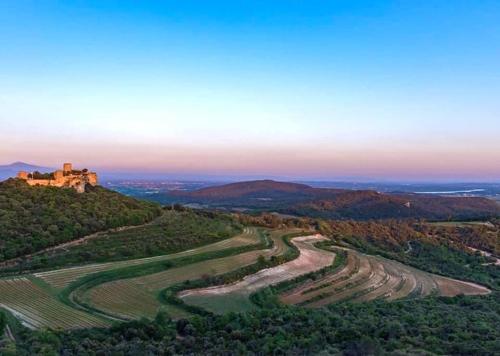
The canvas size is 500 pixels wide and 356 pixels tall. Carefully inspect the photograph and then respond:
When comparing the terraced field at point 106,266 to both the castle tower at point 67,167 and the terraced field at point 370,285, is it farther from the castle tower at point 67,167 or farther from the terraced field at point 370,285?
the castle tower at point 67,167

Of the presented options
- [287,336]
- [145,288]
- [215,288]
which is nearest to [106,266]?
[145,288]

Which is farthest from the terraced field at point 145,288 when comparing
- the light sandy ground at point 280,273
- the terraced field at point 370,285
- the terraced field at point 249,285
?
the terraced field at point 370,285

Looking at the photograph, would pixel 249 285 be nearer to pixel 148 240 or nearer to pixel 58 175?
pixel 148 240

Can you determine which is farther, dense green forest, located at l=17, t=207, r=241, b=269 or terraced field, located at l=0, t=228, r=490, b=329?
dense green forest, located at l=17, t=207, r=241, b=269

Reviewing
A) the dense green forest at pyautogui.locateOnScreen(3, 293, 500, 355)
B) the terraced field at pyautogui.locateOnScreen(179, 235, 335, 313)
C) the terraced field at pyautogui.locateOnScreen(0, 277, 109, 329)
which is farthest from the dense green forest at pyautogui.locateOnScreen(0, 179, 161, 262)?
the dense green forest at pyautogui.locateOnScreen(3, 293, 500, 355)

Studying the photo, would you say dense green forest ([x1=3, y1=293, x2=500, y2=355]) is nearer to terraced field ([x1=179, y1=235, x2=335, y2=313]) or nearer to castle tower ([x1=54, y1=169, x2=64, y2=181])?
terraced field ([x1=179, y1=235, x2=335, y2=313])

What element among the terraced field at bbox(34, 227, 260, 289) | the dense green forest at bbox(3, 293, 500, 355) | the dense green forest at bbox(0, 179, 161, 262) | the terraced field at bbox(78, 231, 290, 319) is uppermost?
the dense green forest at bbox(0, 179, 161, 262)

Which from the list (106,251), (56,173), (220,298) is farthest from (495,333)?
(56,173)

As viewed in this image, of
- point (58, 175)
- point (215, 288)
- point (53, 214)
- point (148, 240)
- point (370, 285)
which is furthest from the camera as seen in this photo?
point (58, 175)
